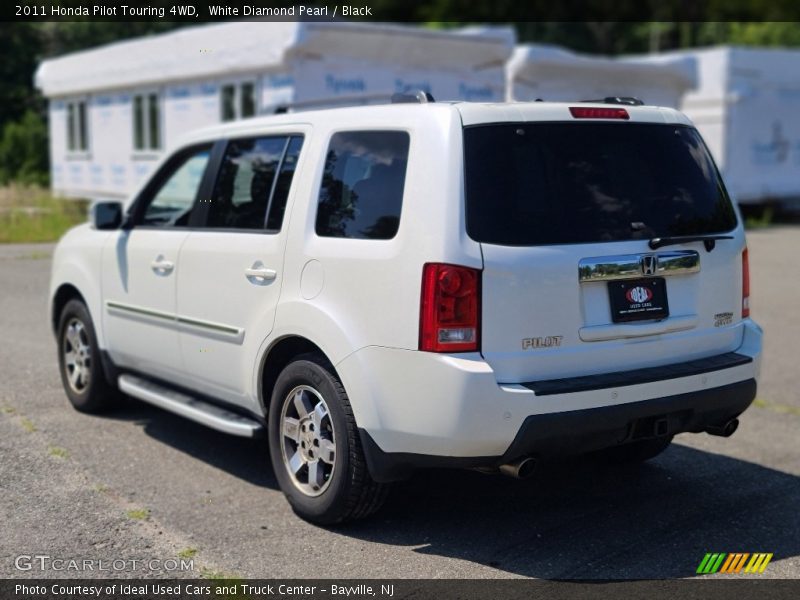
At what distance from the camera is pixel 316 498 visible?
16.1ft

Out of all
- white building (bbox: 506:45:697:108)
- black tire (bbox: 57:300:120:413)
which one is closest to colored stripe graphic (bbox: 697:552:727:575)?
black tire (bbox: 57:300:120:413)

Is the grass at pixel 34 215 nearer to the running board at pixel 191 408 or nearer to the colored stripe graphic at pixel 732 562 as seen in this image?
the running board at pixel 191 408

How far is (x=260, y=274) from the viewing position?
17.0ft

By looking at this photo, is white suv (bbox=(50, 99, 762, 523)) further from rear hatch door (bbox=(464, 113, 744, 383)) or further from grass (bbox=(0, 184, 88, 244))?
grass (bbox=(0, 184, 88, 244))

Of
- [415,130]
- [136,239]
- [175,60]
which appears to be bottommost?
[136,239]

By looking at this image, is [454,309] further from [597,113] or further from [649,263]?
[597,113]

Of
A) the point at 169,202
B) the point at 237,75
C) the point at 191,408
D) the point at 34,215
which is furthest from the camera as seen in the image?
the point at 34,215

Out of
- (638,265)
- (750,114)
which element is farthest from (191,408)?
(750,114)

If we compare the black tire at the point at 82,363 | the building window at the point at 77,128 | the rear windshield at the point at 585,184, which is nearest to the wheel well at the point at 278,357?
the rear windshield at the point at 585,184

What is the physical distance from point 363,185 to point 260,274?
2.49 feet

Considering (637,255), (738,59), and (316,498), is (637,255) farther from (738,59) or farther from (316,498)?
(738,59)

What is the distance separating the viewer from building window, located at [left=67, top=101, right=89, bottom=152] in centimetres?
2547

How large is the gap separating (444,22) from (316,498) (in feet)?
141

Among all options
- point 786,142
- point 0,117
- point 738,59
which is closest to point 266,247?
point 738,59
